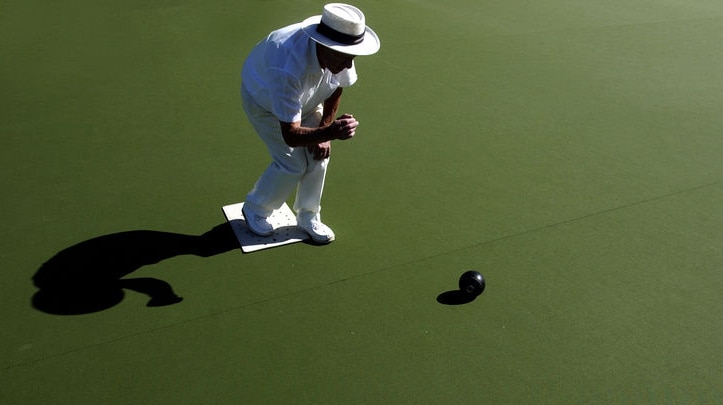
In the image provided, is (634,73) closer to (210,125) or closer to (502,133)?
(502,133)

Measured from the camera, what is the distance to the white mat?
409cm

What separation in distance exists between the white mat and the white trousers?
15cm

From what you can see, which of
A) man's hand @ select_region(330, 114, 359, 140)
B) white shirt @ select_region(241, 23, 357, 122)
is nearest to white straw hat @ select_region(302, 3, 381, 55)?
white shirt @ select_region(241, 23, 357, 122)

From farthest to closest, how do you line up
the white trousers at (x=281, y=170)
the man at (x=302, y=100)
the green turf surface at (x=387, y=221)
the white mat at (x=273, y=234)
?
the white mat at (x=273, y=234)
the white trousers at (x=281, y=170)
the man at (x=302, y=100)
the green turf surface at (x=387, y=221)

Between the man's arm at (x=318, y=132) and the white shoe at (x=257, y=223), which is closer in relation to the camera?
the man's arm at (x=318, y=132)

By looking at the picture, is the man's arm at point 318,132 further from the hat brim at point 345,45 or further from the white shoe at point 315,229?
the white shoe at point 315,229

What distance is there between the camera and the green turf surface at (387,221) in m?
3.33

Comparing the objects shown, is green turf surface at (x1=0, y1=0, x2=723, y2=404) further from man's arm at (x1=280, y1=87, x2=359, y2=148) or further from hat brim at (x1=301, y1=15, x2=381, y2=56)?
hat brim at (x1=301, y1=15, x2=381, y2=56)

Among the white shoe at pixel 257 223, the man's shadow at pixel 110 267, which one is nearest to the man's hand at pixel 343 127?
the white shoe at pixel 257 223

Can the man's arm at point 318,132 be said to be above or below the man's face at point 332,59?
below

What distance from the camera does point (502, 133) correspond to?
17.7 feet

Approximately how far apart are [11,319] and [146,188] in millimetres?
1259

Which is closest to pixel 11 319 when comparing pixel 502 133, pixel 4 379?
pixel 4 379

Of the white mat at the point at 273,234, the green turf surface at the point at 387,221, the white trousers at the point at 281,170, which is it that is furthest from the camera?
the white mat at the point at 273,234
